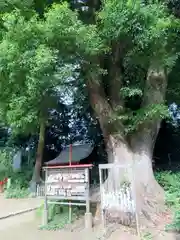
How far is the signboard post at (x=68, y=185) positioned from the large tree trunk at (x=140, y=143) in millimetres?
838

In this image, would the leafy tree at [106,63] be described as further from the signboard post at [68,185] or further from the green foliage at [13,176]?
the green foliage at [13,176]

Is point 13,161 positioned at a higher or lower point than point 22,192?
higher

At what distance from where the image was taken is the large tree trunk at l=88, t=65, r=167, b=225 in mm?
6786

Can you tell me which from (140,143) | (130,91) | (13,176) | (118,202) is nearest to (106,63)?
(130,91)

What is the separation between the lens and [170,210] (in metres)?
6.36

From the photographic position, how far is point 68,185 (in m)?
6.29

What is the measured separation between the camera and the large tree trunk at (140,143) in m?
6.79

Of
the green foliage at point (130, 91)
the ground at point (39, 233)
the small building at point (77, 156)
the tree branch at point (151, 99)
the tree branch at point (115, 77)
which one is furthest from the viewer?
the small building at point (77, 156)

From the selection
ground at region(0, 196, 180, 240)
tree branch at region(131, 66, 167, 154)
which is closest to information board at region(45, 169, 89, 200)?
ground at region(0, 196, 180, 240)

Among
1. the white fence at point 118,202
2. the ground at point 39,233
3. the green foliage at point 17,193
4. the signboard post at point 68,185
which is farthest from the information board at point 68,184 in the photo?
the green foliage at point 17,193

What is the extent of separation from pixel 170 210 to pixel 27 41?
5.56m

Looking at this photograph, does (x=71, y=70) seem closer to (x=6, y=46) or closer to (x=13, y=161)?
(x=6, y=46)

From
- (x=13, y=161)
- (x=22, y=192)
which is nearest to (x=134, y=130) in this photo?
(x=22, y=192)

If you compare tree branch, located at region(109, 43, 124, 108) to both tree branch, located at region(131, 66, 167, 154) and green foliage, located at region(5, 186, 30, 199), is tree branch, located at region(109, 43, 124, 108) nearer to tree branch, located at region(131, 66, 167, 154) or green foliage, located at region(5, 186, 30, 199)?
tree branch, located at region(131, 66, 167, 154)
